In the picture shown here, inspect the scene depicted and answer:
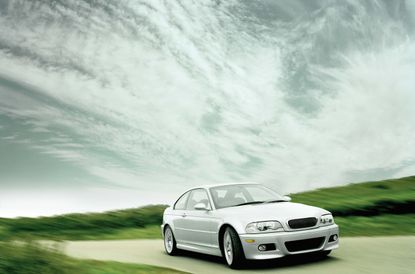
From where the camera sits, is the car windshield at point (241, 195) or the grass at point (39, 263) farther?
the car windshield at point (241, 195)

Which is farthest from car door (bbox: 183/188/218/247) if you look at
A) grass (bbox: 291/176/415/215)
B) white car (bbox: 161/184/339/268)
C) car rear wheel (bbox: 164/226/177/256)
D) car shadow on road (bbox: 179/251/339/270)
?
grass (bbox: 291/176/415/215)

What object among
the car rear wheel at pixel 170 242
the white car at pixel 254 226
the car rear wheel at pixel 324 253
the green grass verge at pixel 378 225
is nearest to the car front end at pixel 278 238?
the white car at pixel 254 226

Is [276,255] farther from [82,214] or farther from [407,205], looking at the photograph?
[82,214]

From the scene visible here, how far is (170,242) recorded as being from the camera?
13.7m

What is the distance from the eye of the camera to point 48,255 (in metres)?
8.99

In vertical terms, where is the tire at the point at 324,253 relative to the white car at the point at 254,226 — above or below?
below

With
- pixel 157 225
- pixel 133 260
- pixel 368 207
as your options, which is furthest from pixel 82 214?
pixel 133 260

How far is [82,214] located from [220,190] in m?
19.3

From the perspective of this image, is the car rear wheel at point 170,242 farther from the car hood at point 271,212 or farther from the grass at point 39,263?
the grass at point 39,263

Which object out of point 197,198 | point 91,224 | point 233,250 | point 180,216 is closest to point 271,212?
point 233,250

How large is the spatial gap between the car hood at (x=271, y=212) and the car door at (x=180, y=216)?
2.06 meters

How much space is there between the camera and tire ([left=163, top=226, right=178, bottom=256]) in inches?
532

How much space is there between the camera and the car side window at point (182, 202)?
13331 millimetres

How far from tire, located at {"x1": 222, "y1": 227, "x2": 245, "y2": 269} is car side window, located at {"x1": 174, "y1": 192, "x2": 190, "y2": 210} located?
286 cm
